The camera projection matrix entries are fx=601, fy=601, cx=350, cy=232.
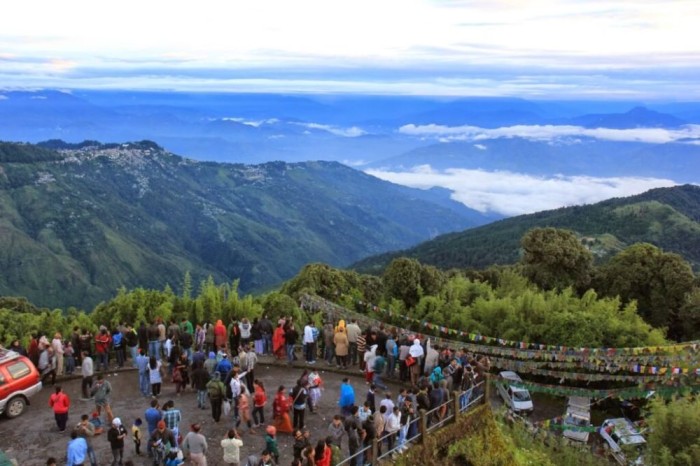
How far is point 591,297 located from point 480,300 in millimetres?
6763

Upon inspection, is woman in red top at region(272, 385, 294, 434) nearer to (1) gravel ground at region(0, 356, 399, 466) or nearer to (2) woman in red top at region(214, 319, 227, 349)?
(1) gravel ground at region(0, 356, 399, 466)

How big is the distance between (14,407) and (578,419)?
19.5m

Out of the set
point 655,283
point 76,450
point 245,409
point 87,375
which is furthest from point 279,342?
point 655,283

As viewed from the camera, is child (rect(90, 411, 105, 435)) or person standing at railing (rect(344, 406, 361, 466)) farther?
child (rect(90, 411, 105, 435))

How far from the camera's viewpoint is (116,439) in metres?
13.4

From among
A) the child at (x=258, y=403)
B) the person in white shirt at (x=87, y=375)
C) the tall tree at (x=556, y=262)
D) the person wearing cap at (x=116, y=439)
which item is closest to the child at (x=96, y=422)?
the person wearing cap at (x=116, y=439)

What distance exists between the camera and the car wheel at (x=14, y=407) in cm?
1593

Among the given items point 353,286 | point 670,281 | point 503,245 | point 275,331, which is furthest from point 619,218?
point 275,331

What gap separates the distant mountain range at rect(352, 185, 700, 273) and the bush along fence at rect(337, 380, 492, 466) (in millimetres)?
86843

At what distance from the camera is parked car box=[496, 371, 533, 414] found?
78.2 ft

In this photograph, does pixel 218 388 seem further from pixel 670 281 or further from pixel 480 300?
pixel 670 281

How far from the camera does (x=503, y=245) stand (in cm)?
12662

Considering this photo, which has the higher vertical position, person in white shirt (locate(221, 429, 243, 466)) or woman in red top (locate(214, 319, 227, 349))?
person in white shirt (locate(221, 429, 243, 466))

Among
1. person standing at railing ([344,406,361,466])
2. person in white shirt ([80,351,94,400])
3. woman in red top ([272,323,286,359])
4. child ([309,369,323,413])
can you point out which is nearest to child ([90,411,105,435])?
person in white shirt ([80,351,94,400])
